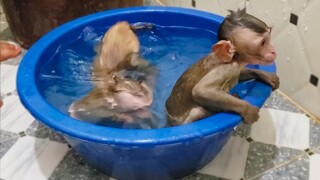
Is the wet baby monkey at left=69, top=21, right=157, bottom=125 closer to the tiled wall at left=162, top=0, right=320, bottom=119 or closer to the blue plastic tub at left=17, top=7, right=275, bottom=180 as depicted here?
the blue plastic tub at left=17, top=7, right=275, bottom=180

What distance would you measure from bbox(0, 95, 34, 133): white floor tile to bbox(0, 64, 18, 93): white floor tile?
0.06 metres

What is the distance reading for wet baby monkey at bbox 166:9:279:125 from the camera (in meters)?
0.99

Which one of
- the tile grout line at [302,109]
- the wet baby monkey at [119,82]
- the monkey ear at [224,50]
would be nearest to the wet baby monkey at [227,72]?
the monkey ear at [224,50]

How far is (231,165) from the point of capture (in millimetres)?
1219

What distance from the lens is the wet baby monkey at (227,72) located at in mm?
986

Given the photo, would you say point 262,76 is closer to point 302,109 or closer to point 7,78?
point 302,109

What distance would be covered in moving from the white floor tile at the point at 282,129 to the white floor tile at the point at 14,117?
2.38 ft

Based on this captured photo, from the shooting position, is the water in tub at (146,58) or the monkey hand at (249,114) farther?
the water in tub at (146,58)

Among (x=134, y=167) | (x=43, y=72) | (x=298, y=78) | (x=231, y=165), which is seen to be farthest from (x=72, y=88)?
(x=298, y=78)

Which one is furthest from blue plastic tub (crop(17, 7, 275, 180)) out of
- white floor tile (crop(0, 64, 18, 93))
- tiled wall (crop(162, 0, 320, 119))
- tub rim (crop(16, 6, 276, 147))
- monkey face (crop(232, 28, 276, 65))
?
white floor tile (crop(0, 64, 18, 93))

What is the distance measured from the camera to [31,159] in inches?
50.3

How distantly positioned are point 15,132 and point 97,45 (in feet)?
1.29

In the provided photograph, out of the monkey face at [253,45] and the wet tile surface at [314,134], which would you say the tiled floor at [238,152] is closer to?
the wet tile surface at [314,134]

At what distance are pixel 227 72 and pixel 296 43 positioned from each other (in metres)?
0.41
